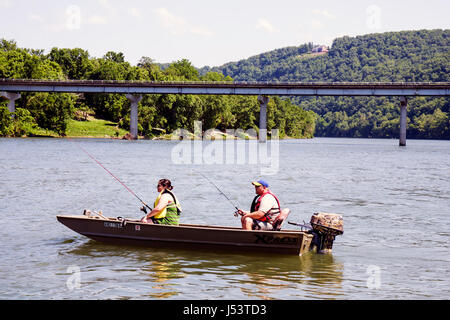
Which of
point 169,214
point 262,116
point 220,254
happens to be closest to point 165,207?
point 169,214

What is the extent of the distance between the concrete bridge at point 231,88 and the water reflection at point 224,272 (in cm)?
9724

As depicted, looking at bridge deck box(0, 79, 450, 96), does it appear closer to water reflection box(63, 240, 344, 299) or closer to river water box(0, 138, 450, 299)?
river water box(0, 138, 450, 299)

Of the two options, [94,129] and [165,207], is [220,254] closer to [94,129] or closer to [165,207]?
[165,207]

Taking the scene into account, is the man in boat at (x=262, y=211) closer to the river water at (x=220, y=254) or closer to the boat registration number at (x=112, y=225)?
the river water at (x=220, y=254)

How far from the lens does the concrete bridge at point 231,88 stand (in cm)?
10988

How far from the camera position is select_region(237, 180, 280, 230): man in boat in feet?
54.0

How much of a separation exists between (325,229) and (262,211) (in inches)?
73.0

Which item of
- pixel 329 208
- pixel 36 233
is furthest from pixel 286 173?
pixel 36 233

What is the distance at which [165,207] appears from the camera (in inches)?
676

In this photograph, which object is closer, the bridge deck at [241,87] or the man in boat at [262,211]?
Result: the man in boat at [262,211]

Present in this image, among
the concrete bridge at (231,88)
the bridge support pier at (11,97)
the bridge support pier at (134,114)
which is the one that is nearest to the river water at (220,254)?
the bridge support pier at (11,97)

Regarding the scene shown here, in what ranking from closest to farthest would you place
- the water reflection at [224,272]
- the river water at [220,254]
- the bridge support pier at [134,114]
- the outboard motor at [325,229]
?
1. the water reflection at [224,272]
2. the river water at [220,254]
3. the outboard motor at [325,229]
4. the bridge support pier at [134,114]

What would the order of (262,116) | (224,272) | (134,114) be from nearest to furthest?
(224,272) < (134,114) < (262,116)
